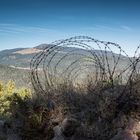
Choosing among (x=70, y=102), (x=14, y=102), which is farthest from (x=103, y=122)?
(x=14, y=102)

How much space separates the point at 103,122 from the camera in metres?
5.43

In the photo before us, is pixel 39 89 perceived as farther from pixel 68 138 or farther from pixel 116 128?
pixel 116 128

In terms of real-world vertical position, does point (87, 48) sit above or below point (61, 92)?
above

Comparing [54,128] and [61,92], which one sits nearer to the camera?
[54,128]

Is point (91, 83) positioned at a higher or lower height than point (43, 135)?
higher

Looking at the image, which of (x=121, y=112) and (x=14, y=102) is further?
(x=14, y=102)

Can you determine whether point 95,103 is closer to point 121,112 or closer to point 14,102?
point 121,112

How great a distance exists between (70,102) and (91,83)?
0.84 meters

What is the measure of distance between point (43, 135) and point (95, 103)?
3.43 feet

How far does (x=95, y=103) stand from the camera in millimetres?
5898

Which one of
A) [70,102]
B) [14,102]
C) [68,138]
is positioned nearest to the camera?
[68,138]

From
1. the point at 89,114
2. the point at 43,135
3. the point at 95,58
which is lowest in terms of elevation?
the point at 43,135

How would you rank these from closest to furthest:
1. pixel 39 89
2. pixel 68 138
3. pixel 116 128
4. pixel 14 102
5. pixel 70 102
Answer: pixel 116 128 → pixel 68 138 → pixel 70 102 → pixel 14 102 → pixel 39 89

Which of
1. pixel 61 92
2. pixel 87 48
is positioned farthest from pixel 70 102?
pixel 87 48
